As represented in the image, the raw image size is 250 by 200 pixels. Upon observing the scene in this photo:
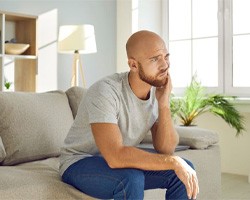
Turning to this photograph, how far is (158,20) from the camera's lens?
16.3 ft

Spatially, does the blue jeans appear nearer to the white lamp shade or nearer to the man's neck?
the man's neck

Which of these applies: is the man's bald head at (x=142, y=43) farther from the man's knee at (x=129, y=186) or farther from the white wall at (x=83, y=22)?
the white wall at (x=83, y=22)

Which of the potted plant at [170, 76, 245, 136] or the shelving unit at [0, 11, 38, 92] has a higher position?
the shelving unit at [0, 11, 38, 92]

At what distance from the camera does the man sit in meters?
1.52

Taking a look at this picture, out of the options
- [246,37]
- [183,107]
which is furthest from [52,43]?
[246,37]

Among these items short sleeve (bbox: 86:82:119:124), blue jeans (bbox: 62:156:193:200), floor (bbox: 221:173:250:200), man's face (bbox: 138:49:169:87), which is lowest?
floor (bbox: 221:173:250:200)

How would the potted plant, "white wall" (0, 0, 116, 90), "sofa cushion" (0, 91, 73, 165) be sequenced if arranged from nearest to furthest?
"sofa cushion" (0, 91, 73, 165) → the potted plant → "white wall" (0, 0, 116, 90)

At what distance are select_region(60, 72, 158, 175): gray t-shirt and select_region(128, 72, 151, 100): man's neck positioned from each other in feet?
0.07

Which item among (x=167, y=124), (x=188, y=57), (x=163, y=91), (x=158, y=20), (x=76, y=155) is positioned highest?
(x=158, y=20)

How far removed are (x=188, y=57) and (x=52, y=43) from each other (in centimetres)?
148

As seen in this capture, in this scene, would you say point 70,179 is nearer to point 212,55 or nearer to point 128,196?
point 128,196

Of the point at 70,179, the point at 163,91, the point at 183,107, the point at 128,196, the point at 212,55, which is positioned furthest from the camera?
the point at 212,55

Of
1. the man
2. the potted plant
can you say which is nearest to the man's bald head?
the man

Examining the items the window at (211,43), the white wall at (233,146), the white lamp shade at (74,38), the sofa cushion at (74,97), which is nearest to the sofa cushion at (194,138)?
the sofa cushion at (74,97)
